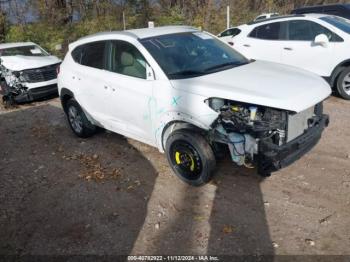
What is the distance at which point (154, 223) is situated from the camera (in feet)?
13.6

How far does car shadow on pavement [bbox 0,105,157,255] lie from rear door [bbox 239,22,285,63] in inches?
162

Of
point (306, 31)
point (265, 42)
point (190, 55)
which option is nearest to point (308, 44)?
point (306, 31)

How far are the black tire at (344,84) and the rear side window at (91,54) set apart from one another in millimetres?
4904

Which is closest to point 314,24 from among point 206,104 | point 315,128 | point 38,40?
point 315,128

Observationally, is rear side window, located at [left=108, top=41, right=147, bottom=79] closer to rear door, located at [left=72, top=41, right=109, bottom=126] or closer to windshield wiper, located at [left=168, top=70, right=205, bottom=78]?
rear door, located at [left=72, top=41, right=109, bottom=126]

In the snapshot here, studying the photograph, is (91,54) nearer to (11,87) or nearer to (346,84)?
(11,87)

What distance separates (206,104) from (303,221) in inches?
65.4

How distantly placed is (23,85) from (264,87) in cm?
761

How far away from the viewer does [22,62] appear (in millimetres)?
10008

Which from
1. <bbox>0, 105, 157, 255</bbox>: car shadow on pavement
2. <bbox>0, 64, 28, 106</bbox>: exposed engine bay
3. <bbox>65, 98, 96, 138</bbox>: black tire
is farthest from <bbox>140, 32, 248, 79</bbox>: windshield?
A: <bbox>0, 64, 28, 106</bbox>: exposed engine bay

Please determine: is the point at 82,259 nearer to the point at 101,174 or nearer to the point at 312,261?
the point at 101,174

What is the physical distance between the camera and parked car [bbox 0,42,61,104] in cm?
973

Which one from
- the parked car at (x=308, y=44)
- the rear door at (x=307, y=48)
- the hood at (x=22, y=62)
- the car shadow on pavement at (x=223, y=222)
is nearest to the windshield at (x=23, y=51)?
the hood at (x=22, y=62)

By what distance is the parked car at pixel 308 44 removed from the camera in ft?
24.7
